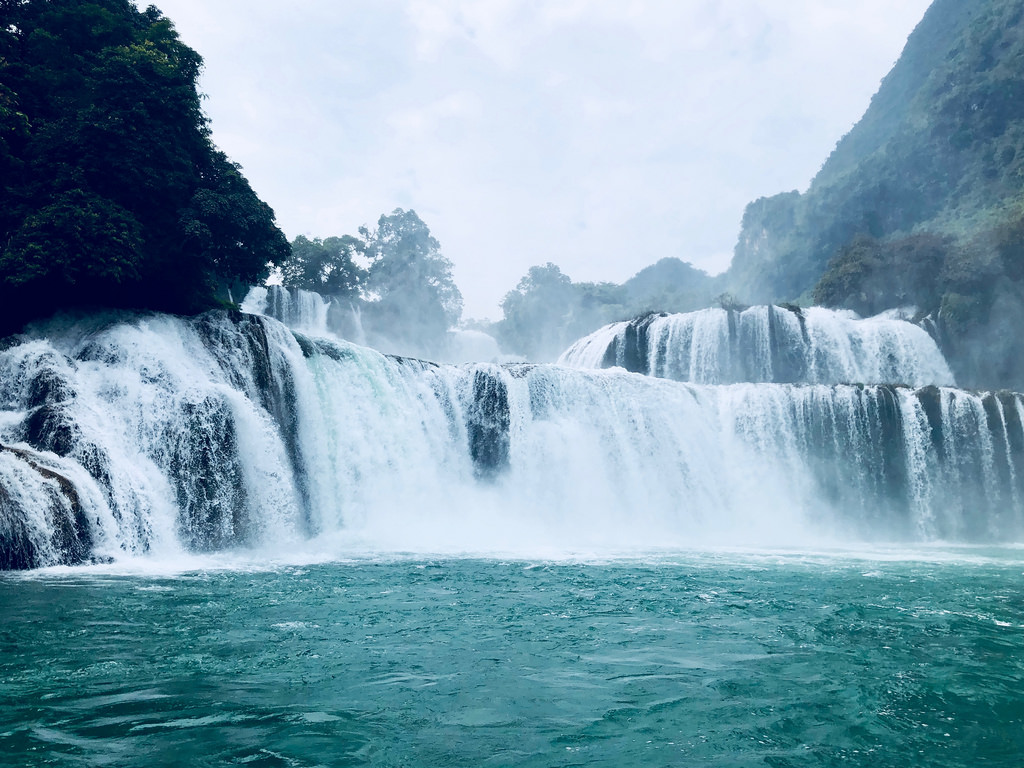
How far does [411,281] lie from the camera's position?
5478 cm

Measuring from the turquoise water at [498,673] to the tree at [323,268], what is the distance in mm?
37079

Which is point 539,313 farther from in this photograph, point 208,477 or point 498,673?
point 498,673

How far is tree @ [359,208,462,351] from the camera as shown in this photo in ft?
172

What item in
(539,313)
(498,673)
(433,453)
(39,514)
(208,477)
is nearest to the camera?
(498,673)

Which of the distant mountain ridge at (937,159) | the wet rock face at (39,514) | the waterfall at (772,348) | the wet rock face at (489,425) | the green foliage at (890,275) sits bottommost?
the wet rock face at (39,514)

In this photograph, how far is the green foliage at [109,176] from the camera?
1459cm

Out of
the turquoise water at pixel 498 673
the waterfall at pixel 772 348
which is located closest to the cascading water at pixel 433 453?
the turquoise water at pixel 498 673

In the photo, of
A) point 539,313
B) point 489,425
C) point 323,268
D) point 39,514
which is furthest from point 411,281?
point 39,514

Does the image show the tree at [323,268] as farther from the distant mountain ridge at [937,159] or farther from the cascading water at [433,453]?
the distant mountain ridge at [937,159]

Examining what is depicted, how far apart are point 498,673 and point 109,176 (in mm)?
15443

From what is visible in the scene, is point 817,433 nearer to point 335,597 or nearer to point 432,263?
point 335,597

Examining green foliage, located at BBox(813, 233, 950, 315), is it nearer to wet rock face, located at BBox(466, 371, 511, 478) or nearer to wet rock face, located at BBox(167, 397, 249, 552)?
wet rock face, located at BBox(466, 371, 511, 478)

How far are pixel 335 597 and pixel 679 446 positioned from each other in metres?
14.6

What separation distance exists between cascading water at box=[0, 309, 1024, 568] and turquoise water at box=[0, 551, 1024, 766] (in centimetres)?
296
